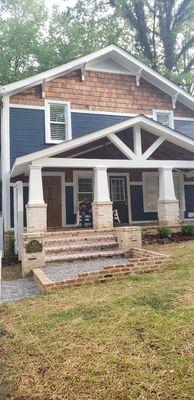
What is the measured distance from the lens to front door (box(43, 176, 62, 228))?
1401cm

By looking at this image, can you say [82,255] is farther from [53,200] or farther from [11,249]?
[53,200]

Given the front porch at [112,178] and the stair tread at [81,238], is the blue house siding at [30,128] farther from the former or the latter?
the stair tread at [81,238]

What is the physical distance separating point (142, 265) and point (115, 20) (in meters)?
26.5

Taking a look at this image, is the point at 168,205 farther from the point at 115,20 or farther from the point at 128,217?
the point at 115,20

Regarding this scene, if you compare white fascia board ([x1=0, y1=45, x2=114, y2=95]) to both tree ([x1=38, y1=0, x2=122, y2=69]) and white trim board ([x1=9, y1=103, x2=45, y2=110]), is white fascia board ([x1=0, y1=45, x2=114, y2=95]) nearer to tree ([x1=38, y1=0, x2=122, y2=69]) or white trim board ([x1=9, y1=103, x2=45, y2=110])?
white trim board ([x1=9, y1=103, x2=45, y2=110])

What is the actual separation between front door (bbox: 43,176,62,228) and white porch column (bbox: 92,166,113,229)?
3.39 m

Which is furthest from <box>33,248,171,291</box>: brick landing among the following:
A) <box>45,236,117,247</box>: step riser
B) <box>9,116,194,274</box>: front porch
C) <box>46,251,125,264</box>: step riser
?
<box>9,116,194,274</box>: front porch

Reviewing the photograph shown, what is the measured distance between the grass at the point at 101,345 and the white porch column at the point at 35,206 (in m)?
5.13

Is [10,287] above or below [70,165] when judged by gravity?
below

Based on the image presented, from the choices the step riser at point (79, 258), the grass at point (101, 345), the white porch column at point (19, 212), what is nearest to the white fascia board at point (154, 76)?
the white porch column at point (19, 212)

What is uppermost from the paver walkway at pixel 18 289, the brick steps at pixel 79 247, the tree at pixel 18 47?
the tree at pixel 18 47

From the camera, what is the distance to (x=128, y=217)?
15.4 meters

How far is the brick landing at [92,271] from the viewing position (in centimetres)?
611

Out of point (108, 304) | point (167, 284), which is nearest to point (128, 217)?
point (167, 284)
